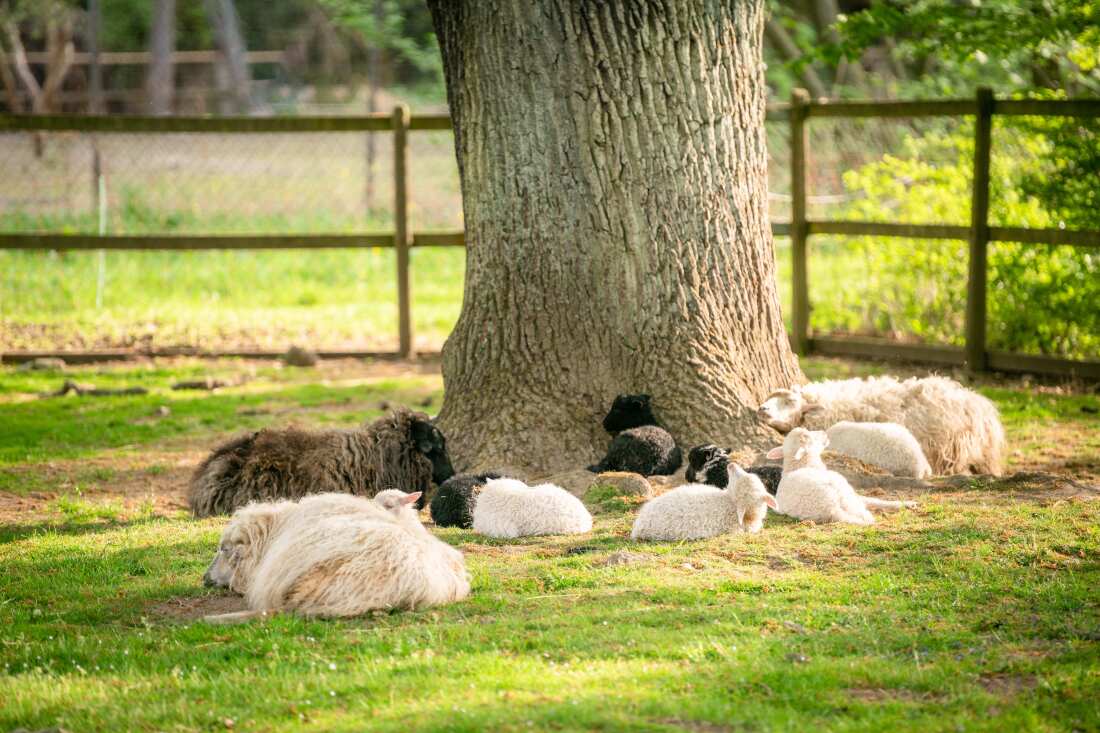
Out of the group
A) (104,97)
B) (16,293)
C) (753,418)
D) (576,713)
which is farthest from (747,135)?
(104,97)

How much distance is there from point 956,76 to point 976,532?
17088 mm

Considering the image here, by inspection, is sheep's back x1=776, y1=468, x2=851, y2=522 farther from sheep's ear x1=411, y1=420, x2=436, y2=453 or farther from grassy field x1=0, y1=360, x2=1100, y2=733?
sheep's ear x1=411, y1=420, x2=436, y2=453

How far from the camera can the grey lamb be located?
7.51 metres

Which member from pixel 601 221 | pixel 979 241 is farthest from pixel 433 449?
pixel 979 241

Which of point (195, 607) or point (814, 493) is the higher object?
point (814, 493)

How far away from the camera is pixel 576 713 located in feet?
13.5

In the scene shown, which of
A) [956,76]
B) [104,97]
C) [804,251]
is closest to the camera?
[804,251]

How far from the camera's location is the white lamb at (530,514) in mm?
6695

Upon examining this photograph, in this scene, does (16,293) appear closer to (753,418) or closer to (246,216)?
(246,216)

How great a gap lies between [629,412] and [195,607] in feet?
10.2

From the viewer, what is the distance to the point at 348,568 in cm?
527

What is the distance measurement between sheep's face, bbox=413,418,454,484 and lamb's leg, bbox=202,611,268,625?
2.62 m

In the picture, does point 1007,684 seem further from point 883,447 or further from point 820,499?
point 883,447

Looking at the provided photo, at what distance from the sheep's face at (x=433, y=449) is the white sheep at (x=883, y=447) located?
2393 millimetres
